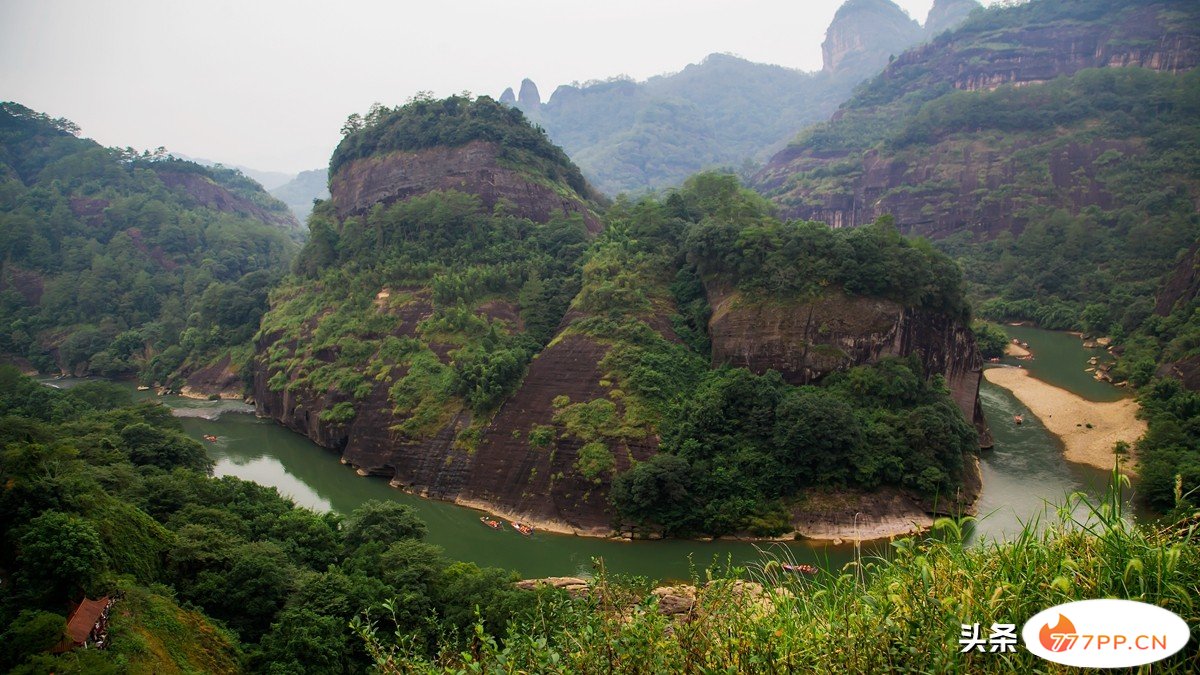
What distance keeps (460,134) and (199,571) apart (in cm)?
3340

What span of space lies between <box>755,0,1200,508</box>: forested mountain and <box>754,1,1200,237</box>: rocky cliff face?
17 cm

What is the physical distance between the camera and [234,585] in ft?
48.8

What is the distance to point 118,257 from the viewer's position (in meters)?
58.3

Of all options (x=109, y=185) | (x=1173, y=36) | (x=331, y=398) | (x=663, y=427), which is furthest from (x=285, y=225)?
(x=1173, y=36)

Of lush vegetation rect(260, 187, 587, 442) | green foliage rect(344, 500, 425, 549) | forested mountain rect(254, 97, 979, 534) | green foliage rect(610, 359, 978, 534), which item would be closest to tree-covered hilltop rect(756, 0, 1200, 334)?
forested mountain rect(254, 97, 979, 534)

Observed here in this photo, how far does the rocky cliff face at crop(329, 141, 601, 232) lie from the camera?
42.6m

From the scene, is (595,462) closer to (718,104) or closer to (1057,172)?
(1057,172)

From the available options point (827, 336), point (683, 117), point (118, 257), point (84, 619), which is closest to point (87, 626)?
point (84, 619)

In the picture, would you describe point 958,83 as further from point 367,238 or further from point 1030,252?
point 367,238

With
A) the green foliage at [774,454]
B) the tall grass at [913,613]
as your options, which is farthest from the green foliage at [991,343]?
the tall grass at [913,613]

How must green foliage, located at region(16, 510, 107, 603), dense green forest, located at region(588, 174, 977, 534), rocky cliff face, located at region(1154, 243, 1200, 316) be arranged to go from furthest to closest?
rocky cliff face, located at region(1154, 243, 1200, 316) → dense green forest, located at region(588, 174, 977, 534) → green foliage, located at region(16, 510, 107, 603)

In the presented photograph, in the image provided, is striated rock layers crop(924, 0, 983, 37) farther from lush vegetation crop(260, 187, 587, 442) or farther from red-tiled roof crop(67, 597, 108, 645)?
red-tiled roof crop(67, 597, 108, 645)

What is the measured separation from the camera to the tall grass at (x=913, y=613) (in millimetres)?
4395

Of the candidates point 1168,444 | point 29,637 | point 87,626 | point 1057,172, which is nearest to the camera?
point 29,637
